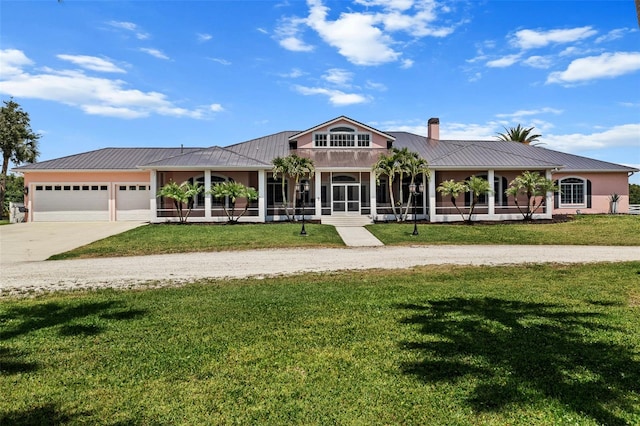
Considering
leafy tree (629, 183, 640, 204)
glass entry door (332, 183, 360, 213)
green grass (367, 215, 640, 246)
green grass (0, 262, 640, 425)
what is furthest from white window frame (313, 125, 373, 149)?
leafy tree (629, 183, 640, 204)

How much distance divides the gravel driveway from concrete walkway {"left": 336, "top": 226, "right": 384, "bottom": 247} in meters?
1.24

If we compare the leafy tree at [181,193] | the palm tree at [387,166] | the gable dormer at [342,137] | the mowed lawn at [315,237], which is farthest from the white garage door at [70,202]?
the palm tree at [387,166]

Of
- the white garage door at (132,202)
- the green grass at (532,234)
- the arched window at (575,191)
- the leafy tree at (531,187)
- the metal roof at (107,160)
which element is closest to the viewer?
the green grass at (532,234)

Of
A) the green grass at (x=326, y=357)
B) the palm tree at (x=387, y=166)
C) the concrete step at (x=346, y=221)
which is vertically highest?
the palm tree at (x=387, y=166)

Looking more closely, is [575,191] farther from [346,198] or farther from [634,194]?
[634,194]

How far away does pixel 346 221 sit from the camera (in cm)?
2405

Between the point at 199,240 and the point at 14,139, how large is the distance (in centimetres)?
2679

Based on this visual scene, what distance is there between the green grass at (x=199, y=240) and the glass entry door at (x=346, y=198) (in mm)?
5631

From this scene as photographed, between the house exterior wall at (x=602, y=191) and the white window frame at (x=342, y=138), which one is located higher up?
the white window frame at (x=342, y=138)

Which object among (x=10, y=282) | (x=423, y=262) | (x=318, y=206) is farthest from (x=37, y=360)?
(x=318, y=206)

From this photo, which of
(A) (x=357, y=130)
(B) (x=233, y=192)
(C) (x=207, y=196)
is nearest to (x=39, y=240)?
(C) (x=207, y=196)

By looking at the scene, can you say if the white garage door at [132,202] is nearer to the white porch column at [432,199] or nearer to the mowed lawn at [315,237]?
the mowed lawn at [315,237]

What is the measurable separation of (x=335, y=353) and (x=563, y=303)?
4.11 m

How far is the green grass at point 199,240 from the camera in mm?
14390
